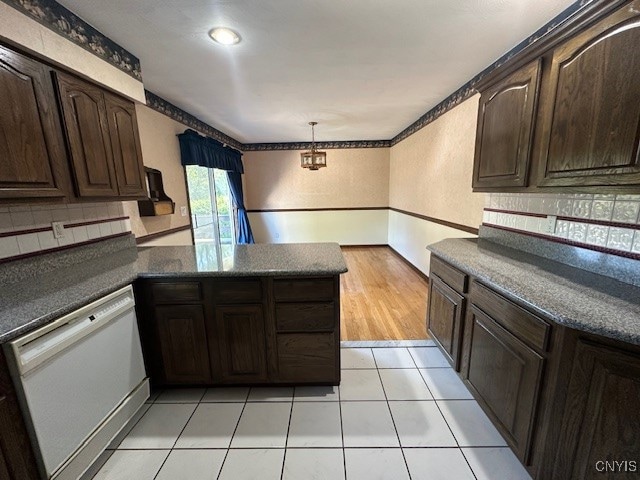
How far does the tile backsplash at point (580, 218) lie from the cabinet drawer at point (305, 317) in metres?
1.51

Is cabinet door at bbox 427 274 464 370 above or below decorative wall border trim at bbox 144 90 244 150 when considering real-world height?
below

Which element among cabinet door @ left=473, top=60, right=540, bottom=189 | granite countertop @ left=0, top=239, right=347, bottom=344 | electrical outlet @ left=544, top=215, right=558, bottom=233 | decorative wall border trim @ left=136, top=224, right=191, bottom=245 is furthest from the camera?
decorative wall border trim @ left=136, top=224, right=191, bottom=245

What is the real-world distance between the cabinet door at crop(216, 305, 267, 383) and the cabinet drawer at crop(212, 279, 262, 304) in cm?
5

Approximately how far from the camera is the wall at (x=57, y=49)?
128cm

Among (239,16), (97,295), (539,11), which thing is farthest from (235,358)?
(539,11)

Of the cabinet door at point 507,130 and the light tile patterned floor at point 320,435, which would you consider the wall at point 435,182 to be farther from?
the light tile patterned floor at point 320,435

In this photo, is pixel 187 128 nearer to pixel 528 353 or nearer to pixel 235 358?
pixel 235 358

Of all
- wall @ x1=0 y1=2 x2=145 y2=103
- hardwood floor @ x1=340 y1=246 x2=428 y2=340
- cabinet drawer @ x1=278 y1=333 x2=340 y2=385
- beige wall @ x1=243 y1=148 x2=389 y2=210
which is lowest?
hardwood floor @ x1=340 y1=246 x2=428 y2=340

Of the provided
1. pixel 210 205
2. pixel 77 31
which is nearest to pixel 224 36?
pixel 77 31

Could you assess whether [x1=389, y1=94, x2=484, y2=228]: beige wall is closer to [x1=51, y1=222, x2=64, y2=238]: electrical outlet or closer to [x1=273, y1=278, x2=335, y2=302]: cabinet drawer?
[x1=273, y1=278, x2=335, y2=302]: cabinet drawer

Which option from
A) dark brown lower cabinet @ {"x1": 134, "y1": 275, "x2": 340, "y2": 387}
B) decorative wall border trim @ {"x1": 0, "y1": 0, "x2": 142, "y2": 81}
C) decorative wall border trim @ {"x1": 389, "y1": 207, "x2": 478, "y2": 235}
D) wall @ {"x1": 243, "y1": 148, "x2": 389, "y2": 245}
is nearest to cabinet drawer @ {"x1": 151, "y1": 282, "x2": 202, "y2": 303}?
dark brown lower cabinet @ {"x1": 134, "y1": 275, "x2": 340, "y2": 387}

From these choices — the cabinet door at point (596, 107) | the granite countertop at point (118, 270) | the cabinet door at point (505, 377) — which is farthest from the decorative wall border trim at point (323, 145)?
the cabinet door at point (505, 377)

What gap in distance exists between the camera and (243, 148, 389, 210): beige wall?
572 cm

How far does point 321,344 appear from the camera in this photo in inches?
68.1
